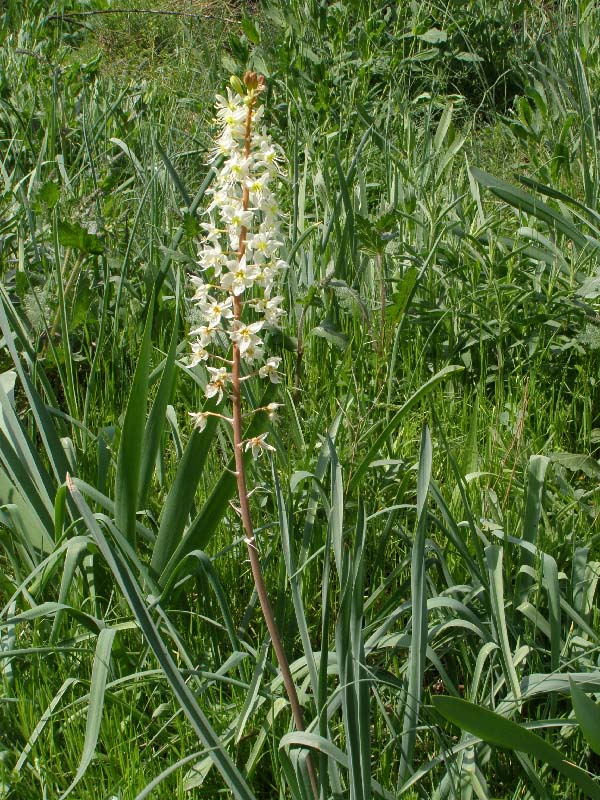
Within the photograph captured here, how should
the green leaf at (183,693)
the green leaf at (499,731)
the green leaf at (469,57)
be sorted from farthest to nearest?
the green leaf at (469,57) < the green leaf at (183,693) < the green leaf at (499,731)

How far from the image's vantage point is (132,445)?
1.67m

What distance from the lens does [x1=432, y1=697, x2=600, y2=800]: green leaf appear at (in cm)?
105

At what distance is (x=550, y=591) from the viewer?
150 centimetres

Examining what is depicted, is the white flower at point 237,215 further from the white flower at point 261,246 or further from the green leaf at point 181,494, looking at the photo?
the green leaf at point 181,494

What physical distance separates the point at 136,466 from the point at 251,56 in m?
A: 3.57

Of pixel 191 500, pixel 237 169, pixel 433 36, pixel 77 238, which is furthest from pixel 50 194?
pixel 433 36

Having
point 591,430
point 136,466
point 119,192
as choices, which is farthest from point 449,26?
point 136,466

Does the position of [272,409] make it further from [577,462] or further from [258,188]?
[577,462]

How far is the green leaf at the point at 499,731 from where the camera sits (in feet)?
3.44

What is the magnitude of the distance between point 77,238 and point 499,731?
5.46ft

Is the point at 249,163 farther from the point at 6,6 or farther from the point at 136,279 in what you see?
the point at 6,6

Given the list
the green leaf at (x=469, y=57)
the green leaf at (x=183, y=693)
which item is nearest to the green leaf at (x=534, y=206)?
the green leaf at (x=183, y=693)

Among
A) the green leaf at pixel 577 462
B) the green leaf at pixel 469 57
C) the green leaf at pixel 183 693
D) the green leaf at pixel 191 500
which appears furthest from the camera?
the green leaf at pixel 469 57

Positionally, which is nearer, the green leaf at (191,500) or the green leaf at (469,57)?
the green leaf at (191,500)
